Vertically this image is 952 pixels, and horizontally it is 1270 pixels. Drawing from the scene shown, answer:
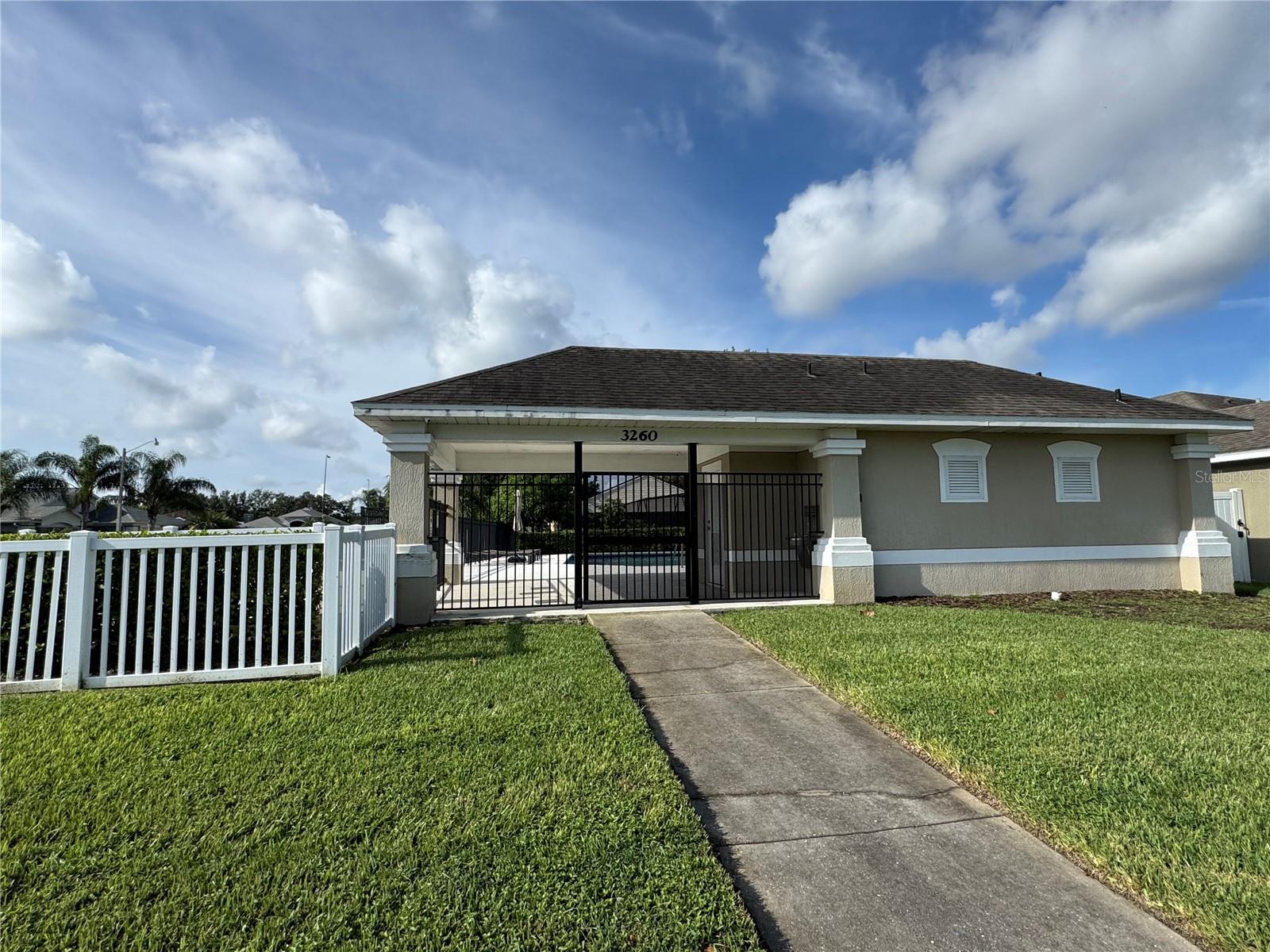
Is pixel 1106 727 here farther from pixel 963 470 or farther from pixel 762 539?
pixel 762 539

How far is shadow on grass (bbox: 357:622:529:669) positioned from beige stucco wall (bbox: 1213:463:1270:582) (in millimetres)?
15259

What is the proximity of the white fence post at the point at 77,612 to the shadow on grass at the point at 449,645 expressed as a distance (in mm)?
2257

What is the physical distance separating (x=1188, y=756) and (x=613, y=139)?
10.3m

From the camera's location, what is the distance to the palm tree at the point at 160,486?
4325cm

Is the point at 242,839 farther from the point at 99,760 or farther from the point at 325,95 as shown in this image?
the point at 325,95

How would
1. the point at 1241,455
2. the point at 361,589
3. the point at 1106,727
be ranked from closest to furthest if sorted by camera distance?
the point at 1106,727 < the point at 361,589 < the point at 1241,455

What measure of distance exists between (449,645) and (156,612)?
8.93 feet

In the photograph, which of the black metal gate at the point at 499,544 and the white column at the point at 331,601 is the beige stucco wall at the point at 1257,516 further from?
the white column at the point at 331,601

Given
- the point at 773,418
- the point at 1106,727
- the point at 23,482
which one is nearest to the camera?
the point at 1106,727

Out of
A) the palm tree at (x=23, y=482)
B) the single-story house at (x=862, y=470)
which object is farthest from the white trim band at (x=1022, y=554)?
the palm tree at (x=23, y=482)

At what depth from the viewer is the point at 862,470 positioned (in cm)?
1032

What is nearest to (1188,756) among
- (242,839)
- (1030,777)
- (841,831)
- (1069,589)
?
(1030,777)

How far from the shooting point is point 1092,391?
477 inches

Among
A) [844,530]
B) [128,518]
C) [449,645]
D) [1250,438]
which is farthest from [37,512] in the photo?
[1250,438]
